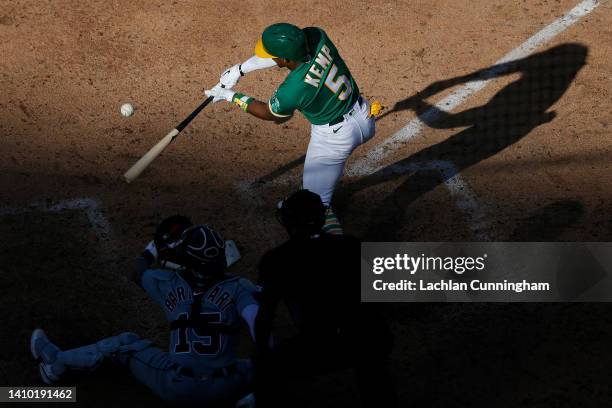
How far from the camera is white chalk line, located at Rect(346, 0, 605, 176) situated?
29.3 ft

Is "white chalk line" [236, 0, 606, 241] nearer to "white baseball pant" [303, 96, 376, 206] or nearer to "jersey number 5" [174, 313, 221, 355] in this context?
"white baseball pant" [303, 96, 376, 206]

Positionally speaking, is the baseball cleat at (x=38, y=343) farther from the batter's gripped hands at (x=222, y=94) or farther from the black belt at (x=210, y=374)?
the batter's gripped hands at (x=222, y=94)

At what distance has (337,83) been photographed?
283 inches

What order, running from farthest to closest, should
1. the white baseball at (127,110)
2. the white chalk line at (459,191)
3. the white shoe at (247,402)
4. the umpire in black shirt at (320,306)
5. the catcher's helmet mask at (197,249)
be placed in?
the white baseball at (127,110) → the white chalk line at (459,191) → the white shoe at (247,402) → the catcher's helmet mask at (197,249) → the umpire in black shirt at (320,306)

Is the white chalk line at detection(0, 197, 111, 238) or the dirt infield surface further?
the white chalk line at detection(0, 197, 111, 238)

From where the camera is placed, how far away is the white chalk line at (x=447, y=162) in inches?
324

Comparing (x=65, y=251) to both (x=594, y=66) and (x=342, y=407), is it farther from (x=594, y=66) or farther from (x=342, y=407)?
(x=594, y=66)

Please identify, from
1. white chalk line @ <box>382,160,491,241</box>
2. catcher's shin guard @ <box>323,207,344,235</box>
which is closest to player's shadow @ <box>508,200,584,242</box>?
white chalk line @ <box>382,160,491,241</box>

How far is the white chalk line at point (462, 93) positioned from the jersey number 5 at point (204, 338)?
3346 mm

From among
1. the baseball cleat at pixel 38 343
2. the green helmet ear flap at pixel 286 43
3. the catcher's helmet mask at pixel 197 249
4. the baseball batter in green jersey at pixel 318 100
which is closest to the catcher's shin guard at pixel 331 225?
the baseball batter in green jersey at pixel 318 100

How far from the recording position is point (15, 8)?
35.6 feet

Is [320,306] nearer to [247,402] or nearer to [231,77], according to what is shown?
[247,402]

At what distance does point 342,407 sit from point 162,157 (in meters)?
3.68

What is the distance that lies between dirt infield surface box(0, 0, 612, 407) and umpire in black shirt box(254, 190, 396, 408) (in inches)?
33.9
